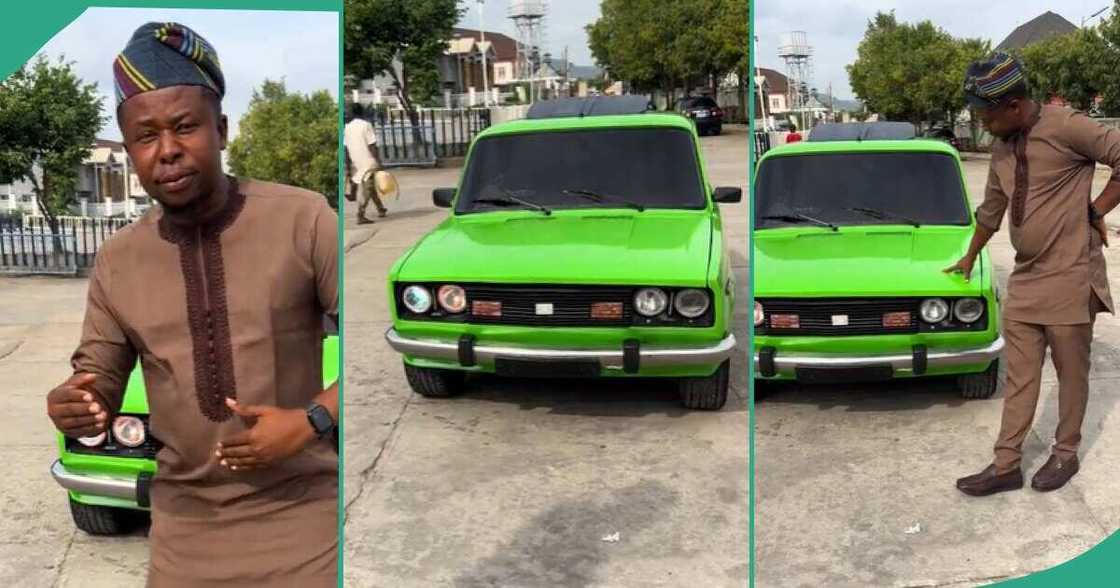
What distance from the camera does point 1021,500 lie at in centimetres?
352

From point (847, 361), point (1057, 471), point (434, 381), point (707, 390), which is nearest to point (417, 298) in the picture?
point (434, 381)

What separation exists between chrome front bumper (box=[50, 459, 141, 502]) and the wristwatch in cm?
131

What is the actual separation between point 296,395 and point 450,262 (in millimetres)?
614

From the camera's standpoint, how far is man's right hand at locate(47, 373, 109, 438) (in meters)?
2.03

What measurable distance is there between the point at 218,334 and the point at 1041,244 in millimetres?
2640

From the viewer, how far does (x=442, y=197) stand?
2.56 m

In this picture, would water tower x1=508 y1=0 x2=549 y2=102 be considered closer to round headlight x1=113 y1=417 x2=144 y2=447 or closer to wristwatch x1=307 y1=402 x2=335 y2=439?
wristwatch x1=307 y1=402 x2=335 y2=439

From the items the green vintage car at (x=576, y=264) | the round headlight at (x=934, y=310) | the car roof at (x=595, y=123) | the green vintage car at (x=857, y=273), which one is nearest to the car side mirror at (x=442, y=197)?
the green vintage car at (x=576, y=264)

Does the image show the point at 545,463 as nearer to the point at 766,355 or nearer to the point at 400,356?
the point at 400,356

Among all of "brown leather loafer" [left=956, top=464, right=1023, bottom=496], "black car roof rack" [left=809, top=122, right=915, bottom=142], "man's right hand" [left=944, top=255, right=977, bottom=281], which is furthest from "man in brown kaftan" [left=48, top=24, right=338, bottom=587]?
"brown leather loafer" [left=956, top=464, right=1023, bottom=496]

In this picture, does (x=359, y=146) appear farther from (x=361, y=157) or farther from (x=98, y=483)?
(x=98, y=483)

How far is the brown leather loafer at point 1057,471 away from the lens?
11.8 ft

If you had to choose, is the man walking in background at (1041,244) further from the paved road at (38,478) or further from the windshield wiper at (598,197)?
the paved road at (38,478)

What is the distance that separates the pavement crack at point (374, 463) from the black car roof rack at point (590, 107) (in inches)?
31.8
